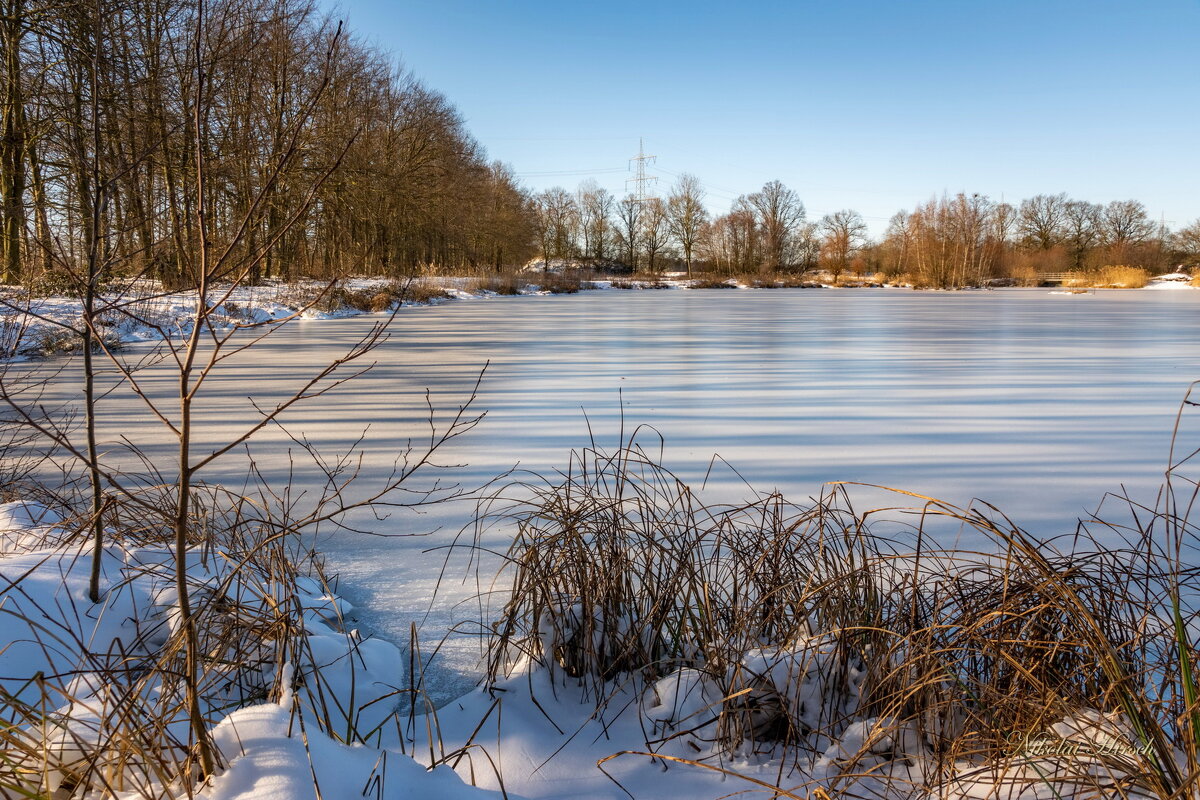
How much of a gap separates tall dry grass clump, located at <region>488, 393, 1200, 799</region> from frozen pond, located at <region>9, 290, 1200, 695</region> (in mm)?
589

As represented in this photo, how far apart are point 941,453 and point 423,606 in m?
2.83

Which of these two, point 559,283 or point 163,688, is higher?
point 559,283

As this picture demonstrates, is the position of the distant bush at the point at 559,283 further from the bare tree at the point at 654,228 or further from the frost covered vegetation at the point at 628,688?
the frost covered vegetation at the point at 628,688

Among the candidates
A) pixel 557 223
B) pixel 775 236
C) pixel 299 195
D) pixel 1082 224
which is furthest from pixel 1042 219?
pixel 299 195

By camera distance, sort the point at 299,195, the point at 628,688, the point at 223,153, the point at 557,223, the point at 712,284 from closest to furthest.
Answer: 1. the point at 628,688
2. the point at 223,153
3. the point at 299,195
4. the point at 712,284
5. the point at 557,223

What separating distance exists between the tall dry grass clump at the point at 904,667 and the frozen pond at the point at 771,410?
589mm

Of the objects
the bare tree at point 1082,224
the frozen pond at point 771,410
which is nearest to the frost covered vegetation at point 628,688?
the frozen pond at point 771,410

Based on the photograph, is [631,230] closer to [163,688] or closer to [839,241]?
[839,241]

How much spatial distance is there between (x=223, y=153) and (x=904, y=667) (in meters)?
14.1

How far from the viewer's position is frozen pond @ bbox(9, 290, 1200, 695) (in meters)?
3.14

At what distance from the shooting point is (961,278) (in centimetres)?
3700

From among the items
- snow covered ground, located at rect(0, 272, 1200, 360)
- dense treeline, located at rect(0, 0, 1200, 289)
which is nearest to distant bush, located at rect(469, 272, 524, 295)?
snow covered ground, located at rect(0, 272, 1200, 360)

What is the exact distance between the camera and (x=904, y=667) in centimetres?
147

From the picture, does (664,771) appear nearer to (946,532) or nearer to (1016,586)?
(1016,586)
